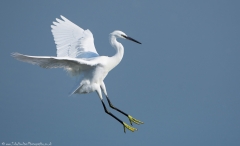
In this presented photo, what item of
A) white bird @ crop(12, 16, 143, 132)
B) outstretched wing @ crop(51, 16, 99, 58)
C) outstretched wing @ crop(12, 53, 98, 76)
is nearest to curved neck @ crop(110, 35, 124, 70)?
white bird @ crop(12, 16, 143, 132)

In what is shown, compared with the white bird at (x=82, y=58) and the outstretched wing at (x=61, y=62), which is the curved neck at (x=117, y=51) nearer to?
the white bird at (x=82, y=58)

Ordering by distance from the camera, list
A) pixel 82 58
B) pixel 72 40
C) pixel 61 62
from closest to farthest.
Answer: pixel 61 62, pixel 82 58, pixel 72 40

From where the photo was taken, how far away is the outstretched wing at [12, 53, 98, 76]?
17169mm

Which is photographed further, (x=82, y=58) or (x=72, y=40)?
(x=72, y=40)

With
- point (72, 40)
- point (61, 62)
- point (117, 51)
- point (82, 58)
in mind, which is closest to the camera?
point (61, 62)

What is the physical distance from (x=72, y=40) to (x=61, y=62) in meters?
4.06

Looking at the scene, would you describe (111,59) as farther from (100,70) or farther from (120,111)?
(120,111)

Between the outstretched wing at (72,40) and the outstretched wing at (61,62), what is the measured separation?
4.26ft

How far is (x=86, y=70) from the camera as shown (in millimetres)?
20281

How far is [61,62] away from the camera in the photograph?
1869cm

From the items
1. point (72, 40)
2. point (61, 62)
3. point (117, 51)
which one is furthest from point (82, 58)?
point (61, 62)

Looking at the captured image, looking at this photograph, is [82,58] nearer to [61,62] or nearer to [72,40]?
[72,40]

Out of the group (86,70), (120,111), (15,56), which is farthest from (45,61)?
(120,111)

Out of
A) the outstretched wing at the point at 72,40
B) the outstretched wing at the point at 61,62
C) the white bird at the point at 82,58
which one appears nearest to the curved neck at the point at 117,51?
the white bird at the point at 82,58
